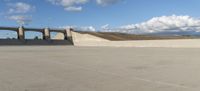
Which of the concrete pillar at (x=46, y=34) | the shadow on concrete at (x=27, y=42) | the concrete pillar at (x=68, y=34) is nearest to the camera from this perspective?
the shadow on concrete at (x=27, y=42)

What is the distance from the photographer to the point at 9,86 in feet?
29.7

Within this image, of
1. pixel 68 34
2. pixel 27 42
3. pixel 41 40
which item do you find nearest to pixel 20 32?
Result: pixel 41 40

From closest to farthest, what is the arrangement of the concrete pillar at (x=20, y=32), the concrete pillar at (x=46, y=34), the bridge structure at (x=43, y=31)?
1. the concrete pillar at (x=20, y=32)
2. the bridge structure at (x=43, y=31)
3. the concrete pillar at (x=46, y=34)

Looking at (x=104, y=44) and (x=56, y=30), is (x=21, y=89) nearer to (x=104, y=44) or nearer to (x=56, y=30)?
(x=104, y=44)

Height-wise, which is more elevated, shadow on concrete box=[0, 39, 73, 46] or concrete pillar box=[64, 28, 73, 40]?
concrete pillar box=[64, 28, 73, 40]

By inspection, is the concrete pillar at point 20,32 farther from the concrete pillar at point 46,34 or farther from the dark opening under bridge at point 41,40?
the concrete pillar at point 46,34

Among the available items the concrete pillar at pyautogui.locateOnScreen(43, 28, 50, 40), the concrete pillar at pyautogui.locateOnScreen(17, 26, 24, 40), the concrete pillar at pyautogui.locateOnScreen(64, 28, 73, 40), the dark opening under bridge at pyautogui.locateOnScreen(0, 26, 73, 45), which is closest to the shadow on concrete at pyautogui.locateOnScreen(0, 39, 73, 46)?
the dark opening under bridge at pyautogui.locateOnScreen(0, 26, 73, 45)

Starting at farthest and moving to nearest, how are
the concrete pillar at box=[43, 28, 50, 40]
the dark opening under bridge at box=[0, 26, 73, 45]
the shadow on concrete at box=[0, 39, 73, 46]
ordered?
1. the concrete pillar at box=[43, 28, 50, 40]
2. the dark opening under bridge at box=[0, 26, 73, 45]
3. the shadow on concrete at box=[0, 39, 73, 46]

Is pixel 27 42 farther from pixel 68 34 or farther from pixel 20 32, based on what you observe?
pixel 68 34

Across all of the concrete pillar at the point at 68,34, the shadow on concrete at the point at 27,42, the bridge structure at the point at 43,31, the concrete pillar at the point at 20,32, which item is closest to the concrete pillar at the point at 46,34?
the bridge structure at the point at 43,31

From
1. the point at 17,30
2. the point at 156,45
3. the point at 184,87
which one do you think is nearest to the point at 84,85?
the point at 184,87

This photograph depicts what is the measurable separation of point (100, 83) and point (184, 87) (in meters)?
2.42

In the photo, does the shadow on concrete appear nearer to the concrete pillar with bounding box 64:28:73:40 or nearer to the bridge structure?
the bridge structure

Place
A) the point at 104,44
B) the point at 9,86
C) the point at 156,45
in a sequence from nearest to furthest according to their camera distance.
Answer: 1. the point at 9,86
2. the point at 156,45
3. the point at 104,44
